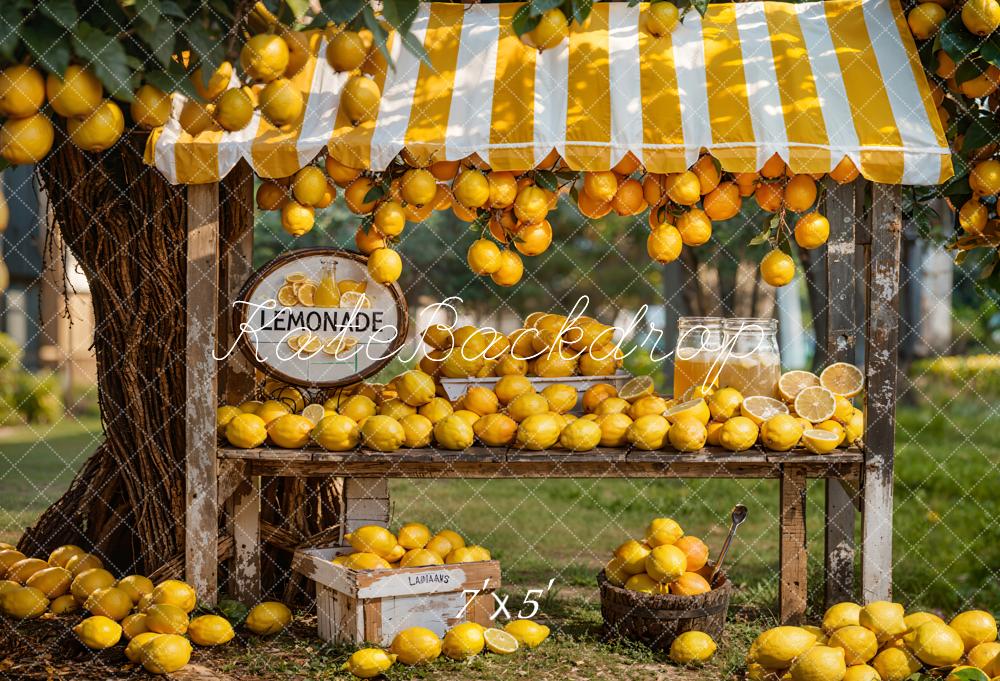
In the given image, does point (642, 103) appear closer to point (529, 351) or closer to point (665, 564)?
point (529, 351)

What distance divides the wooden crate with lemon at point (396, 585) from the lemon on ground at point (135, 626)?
634 mm

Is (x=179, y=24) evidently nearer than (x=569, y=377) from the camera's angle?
Yes

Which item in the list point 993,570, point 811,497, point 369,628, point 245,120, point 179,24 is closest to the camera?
point 179,24

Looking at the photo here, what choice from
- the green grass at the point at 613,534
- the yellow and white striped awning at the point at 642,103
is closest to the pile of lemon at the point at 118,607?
the green grass at the point at 613,534

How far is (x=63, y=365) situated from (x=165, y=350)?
12.9 metres

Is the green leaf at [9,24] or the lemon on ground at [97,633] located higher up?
the green leaf at [9,24]

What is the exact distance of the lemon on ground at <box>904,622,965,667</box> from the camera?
305cm

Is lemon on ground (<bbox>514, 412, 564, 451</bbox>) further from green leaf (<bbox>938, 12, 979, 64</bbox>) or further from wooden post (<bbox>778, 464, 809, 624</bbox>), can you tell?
green leaf (<bbox>938, 12, 979, 64</bbox>)

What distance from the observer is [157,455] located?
4.34 metres

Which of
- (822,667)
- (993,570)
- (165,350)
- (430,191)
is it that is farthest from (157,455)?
(993,570)

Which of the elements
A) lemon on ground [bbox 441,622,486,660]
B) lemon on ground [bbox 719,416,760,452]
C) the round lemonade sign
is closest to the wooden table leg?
the round lemonade sign

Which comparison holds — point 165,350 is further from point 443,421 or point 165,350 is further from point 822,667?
point 822,667

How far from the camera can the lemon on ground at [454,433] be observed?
3982mm

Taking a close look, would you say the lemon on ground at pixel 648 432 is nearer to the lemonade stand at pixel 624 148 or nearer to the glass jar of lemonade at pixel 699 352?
the lemonade stand at pixel 624 148
